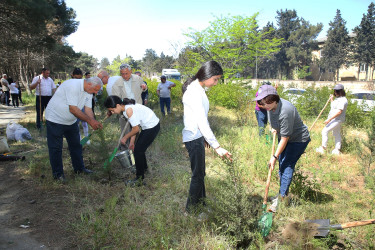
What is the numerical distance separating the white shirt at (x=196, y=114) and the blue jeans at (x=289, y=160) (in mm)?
1093

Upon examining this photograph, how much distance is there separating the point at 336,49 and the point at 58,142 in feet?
167

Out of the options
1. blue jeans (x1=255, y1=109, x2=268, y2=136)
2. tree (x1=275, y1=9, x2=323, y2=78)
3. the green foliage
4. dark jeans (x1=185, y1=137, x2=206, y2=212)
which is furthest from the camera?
tree (x1=275, y1=9, x2=323, y2=78)

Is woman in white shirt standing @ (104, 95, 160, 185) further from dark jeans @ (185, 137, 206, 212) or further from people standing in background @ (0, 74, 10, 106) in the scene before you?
people standing in background @ (0, 74, 10, 106)

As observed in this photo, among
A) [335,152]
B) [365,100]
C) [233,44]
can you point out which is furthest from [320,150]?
[233,44]

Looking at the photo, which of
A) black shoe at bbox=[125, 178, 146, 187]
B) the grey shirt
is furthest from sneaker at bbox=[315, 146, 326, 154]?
black shoe at bbox=[125, 178, 146, 187]

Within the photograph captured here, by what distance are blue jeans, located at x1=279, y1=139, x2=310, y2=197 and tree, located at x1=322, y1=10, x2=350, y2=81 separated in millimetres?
48295

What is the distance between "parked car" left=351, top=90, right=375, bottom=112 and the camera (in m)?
7.72

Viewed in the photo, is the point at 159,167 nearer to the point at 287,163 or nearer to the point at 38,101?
the point at 287,163

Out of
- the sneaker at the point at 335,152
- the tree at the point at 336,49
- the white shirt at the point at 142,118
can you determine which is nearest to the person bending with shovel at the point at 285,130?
the white shirt at the point at 142,118

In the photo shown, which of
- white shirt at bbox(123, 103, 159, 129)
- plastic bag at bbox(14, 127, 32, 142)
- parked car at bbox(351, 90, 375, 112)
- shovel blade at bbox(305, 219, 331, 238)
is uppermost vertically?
parked car at bbox(351, 90, 375, 112)

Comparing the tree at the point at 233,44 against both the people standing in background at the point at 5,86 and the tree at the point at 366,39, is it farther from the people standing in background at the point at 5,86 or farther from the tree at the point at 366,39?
the tree at the point at 366,39

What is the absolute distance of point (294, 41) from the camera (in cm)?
5281

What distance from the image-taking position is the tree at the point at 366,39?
3916cm

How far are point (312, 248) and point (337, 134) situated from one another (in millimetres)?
3641
